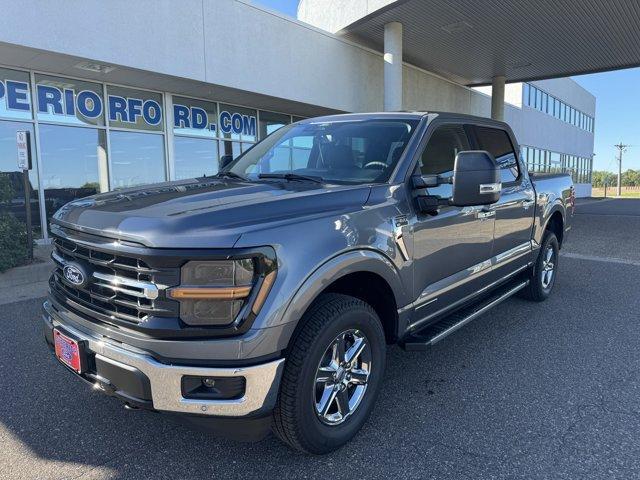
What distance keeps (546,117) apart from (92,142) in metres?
29.8

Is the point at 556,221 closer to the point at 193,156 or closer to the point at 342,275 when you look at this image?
the point at 342,275

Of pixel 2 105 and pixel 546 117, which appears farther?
pixel 546 117

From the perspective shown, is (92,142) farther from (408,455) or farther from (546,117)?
(546,117)

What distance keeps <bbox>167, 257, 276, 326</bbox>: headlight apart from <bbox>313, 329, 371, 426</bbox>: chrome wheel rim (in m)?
0.57

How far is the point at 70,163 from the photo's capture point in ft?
34.1

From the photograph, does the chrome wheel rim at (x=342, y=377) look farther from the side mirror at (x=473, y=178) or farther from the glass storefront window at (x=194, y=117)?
the glass storefront window at (x=194, y=117)

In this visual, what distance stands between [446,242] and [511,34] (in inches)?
577

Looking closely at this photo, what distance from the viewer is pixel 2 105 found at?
30.7 feet

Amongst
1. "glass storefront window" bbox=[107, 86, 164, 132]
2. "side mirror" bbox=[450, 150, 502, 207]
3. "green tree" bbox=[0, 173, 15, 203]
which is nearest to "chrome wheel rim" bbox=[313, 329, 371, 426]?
"side mirror" bbox=[450, 150, 502, 207]

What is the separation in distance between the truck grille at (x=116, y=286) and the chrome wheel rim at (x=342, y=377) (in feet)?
2.84

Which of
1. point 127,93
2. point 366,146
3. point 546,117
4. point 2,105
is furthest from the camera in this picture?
point 546,117

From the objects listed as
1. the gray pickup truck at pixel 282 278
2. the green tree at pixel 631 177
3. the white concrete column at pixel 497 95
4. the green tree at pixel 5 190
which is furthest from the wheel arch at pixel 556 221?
the green tree at pixel 631 177

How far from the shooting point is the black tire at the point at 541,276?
5.34 meters

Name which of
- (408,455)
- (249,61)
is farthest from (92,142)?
(408,455)
